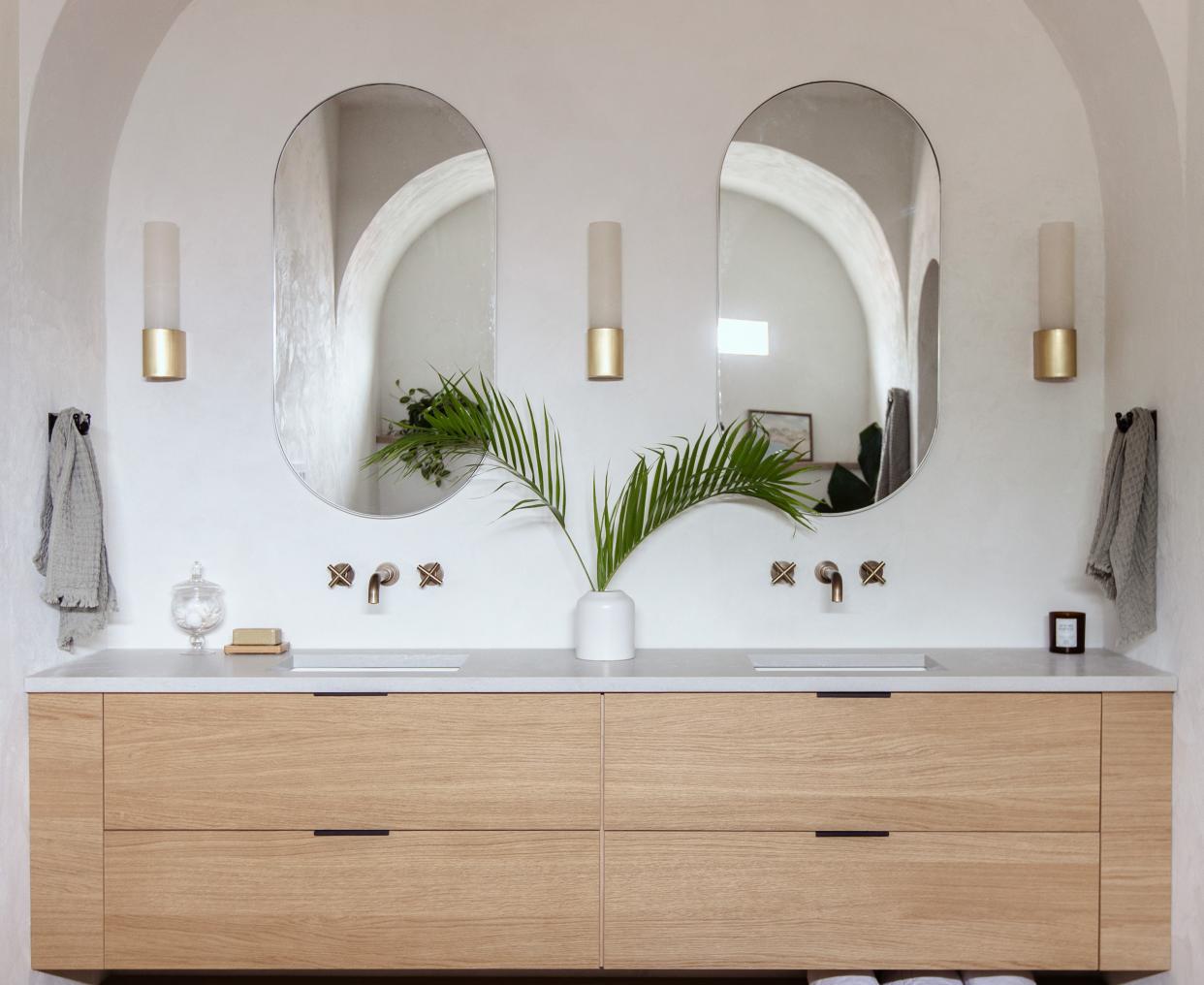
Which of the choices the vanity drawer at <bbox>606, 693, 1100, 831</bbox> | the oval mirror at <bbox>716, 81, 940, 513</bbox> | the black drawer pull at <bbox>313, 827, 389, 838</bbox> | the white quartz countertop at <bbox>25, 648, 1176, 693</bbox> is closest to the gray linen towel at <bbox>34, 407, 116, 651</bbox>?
the white quartz countertop at <bbox>25, 648, 1176, 693</bbox>

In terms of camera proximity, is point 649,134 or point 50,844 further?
point 649,134

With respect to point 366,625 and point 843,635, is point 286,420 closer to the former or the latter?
point 366,625

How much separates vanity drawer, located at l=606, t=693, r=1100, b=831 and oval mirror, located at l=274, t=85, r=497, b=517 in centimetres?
86

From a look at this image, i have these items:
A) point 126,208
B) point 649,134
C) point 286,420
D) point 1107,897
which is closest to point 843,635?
point 1107,897

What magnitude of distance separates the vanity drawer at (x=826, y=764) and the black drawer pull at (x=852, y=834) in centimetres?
2

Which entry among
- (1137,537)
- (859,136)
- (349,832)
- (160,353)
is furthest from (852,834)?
(160,353)

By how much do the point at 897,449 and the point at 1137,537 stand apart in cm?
58

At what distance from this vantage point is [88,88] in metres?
2.32

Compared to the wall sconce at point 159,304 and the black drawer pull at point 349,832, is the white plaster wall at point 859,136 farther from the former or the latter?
the black drawer pull at point 349,832

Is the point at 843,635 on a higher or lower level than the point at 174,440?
lower

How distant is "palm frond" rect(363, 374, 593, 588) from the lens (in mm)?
2434

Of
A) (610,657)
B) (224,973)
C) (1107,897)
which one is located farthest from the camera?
(224,973)

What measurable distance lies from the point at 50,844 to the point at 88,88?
1.71 meters

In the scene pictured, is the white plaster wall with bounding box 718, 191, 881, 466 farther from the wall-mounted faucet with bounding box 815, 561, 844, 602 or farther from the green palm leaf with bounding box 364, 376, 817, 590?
the wall-mounted faucet with bounding box 815, 561, 844, 602
